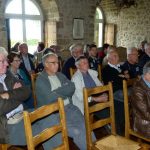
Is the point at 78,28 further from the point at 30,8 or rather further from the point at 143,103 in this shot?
the point at 143,103

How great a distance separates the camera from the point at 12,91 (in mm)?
2125

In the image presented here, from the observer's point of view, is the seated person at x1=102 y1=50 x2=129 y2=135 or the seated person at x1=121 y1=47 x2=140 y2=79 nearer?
the seated person at x1=102 y1=50 x2=129 y2=135

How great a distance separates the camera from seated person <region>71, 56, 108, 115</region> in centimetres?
290

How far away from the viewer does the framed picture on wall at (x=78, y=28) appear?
6914 mm

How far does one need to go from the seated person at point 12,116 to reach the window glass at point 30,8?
4736 millimetres

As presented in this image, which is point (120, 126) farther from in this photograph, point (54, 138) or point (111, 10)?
point (111, 10)

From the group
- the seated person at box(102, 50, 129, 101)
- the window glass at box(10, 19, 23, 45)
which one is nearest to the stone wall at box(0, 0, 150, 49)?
the window glass at box(10, 19, 23, 45)

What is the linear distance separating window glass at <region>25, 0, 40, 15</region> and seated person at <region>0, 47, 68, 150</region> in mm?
4736

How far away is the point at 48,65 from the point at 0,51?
0.62 metres

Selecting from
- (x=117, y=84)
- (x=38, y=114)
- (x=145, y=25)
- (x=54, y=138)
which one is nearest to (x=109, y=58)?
(x=117, y=84)

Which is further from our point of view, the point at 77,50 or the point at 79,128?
the point at 77,50

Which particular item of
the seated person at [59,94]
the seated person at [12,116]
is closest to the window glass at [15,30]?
the seated person at [59,94]

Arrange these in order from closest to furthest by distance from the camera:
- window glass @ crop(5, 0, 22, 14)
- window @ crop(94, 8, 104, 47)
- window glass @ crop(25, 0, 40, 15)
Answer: window glass @ crop(5, 0, 22, 14), window glass @ crop(25, 0, 40, 15), window @ crop(94, 8, 104, 47)

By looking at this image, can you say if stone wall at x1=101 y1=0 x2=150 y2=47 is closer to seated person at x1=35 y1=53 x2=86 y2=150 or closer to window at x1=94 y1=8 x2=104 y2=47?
window at x1=94 y1=8 x2=104 y2=47
